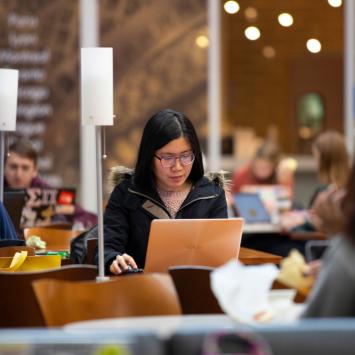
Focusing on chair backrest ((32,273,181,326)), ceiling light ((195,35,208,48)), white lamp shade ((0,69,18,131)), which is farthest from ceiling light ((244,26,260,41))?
chair backrest ((32,273,181,326))

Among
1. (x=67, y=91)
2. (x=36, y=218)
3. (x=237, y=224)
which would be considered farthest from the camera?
(x=67, y=91)

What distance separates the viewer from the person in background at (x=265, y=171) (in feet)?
37.6

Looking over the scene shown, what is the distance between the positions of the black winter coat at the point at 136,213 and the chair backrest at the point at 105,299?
1.69 metres

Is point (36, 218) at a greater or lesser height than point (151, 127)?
lesser

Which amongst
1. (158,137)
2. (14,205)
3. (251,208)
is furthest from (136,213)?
(251,208)

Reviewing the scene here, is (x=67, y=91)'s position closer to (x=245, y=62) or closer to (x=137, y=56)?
(x=137, y=56)

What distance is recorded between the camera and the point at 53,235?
7098mm

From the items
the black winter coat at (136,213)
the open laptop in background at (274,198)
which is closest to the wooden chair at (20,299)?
the black winter coat at (136,213)

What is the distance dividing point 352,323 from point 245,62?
391 inches

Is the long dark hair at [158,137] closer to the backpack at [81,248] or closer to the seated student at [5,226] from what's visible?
the backpack at [81,248]

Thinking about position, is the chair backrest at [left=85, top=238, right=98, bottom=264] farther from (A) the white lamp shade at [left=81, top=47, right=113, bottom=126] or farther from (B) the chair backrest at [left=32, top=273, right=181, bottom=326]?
(B) the chair backrest at [left=32, top=273, right=181, bottom=326]

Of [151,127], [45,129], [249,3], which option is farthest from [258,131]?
[151,127]

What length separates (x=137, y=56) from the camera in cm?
1230

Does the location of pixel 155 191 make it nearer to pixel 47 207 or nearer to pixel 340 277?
pixel 340 277
